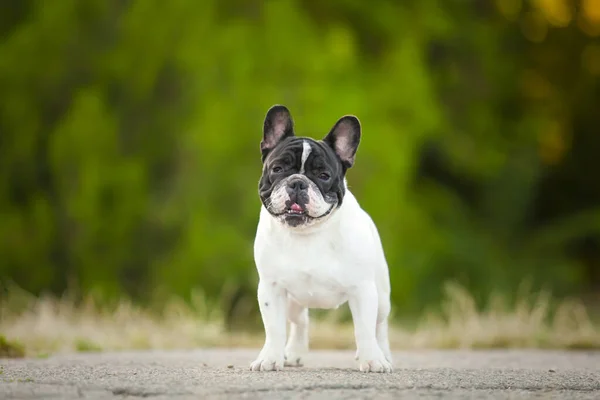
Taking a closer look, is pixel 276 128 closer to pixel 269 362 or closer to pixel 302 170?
pixel 302 170

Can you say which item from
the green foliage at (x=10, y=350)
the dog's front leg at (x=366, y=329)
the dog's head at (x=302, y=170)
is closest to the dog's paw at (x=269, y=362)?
the dog's front leg at (x=366, y=329)

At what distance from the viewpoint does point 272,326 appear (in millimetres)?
5383

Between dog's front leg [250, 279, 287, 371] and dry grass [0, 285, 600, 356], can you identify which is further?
dry grass [0, 285, 600, 356]

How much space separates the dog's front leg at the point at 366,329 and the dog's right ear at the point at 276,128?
116 cm

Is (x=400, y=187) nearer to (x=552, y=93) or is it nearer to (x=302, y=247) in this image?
(x=552, y=93)

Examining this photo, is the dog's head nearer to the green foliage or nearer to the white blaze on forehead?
the white blaze on forehead

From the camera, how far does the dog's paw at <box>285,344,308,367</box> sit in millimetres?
6123

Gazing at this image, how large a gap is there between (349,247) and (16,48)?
466 inches

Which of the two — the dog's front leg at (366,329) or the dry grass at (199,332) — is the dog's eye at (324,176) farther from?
the dry grass at (199,332)

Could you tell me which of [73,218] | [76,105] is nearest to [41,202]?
[73,218]

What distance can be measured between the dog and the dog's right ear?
164mm

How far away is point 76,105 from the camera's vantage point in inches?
596

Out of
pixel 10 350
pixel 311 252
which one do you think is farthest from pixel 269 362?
pixel 10 350

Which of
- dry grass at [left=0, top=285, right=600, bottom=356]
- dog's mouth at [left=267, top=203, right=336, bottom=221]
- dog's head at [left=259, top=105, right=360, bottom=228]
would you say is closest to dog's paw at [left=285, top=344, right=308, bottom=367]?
dog's head at [left=259, top=105, right=360, bottom=228]
